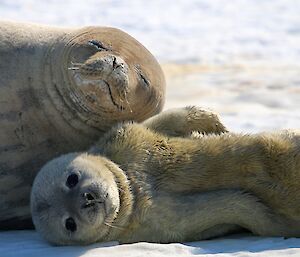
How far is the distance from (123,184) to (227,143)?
0.53m

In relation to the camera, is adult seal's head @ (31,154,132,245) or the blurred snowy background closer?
adult seal's head @ (31,154,132,245)

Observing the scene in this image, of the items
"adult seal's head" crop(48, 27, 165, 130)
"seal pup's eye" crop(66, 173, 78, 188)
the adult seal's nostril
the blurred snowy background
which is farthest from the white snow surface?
"seal pup's eye" crop(66, 173, 78, 188)

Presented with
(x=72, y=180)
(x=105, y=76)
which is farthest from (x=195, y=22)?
(x=72, y=180)

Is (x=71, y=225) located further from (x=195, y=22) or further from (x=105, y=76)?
(x=195, y=22)

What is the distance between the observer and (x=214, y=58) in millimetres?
10125

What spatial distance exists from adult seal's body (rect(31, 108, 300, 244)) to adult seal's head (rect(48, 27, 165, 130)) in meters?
0.23

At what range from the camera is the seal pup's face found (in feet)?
12.2

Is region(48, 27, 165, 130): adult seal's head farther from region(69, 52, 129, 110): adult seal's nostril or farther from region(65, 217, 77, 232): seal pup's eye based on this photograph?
region(65, 217, 77, 232): seal pup's eye

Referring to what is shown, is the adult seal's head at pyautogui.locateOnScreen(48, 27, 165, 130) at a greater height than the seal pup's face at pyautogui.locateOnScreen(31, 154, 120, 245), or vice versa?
the adult seal's head at pyautogui.locateOnScreen(48, 27, 165, 130)

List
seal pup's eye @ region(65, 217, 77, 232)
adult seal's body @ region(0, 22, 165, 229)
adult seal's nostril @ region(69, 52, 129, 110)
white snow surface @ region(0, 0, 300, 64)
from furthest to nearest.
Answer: white snow surface @ region(0, 0, 300, 64), adult seal's body @ region(0, 22, 165, 229), adult seal's nostril @ region(69, 52, 129, 110), seal pup's eye @ region(65, 217, 77, 232)

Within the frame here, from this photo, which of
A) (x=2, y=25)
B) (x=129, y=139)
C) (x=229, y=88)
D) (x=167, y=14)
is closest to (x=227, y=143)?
(x=129, y=139)

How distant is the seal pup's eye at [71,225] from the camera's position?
12.3ft

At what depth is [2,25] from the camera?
4523 mm

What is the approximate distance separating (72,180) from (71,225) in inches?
7.8
